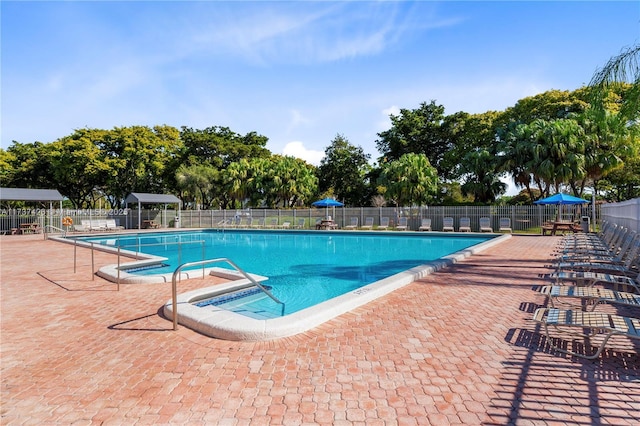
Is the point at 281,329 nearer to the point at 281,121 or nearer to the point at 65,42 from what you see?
the point at 65,42

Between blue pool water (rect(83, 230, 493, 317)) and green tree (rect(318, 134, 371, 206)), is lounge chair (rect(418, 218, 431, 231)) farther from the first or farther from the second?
green tree (rect(318, 134, 371, 206))

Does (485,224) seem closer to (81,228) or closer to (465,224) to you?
(465,224)

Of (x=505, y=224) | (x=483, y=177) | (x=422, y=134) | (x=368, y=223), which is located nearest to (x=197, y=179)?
(x=368, y=223)

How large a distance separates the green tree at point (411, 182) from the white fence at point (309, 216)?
3.49 feet

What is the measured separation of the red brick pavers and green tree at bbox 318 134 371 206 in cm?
3365

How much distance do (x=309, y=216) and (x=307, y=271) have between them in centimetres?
1833


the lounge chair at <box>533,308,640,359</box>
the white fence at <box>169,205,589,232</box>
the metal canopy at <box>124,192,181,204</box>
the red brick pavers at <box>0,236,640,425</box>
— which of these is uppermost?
the metal canopy at <box>124,192,181,204</box>

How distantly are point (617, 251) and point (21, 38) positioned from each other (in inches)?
662

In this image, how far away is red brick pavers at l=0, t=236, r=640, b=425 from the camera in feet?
8.87

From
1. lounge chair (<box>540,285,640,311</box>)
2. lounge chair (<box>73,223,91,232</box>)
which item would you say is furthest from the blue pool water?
lounge chair (<box>73,223,91,232</box>)

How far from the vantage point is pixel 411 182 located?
26.3 metres

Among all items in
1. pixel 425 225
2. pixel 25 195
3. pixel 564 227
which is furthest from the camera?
pixel 425 225

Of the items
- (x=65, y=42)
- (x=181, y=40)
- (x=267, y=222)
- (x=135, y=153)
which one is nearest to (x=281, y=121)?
(x=267, y=222)

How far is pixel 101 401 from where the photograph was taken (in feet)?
9.54
